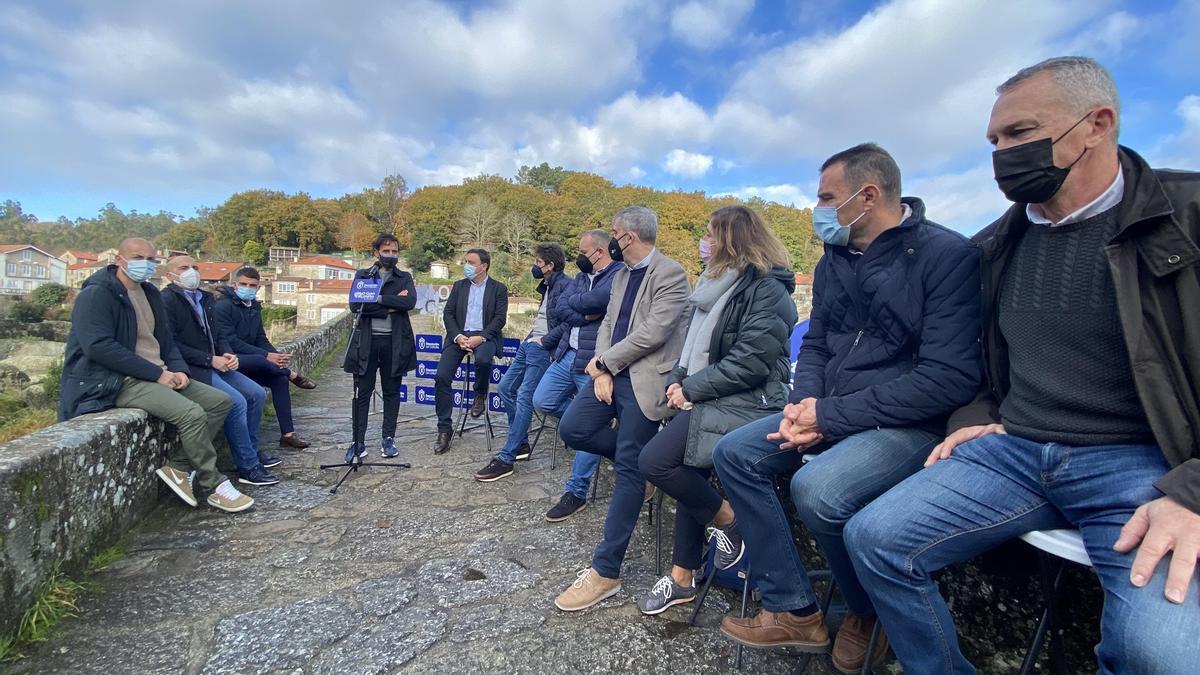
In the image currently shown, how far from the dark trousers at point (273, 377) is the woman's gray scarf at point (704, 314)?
4.14 m

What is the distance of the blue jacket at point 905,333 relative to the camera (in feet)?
6.75

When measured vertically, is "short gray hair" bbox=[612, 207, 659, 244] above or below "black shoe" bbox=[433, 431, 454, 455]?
above

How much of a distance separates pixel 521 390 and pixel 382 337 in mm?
1283

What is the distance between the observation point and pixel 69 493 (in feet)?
9.01

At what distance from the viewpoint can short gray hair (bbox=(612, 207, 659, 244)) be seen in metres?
3.64

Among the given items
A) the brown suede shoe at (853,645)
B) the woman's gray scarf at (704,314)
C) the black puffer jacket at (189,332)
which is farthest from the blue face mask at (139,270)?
the brown suede shoe at (853,645)

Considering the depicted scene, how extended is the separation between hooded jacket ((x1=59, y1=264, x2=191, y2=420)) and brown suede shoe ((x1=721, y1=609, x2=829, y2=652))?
378cm

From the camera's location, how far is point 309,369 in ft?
31.3

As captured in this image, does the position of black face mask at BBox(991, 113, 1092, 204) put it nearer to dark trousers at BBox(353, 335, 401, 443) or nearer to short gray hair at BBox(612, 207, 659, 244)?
short gray hair at BBox(612, 207, 659, 244)

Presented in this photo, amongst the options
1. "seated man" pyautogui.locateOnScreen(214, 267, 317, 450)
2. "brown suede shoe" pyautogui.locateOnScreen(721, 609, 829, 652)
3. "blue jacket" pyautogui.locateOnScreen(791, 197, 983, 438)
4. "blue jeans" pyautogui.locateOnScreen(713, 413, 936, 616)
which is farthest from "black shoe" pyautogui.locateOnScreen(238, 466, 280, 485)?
"blue jacket" pyautogui.locateOnScreen(791, 197, 983, 438)

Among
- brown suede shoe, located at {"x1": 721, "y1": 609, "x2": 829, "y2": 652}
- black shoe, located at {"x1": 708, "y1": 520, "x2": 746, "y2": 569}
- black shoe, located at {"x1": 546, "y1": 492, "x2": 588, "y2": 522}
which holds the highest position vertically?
black shoe, located at {"x1": 708, "y1": 520, "x2": 746, "y2": 569}

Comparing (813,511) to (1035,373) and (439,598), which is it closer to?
(1035,373)

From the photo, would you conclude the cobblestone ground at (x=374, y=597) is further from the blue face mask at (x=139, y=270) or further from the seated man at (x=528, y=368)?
the blue face mask at (x=139, y=270)

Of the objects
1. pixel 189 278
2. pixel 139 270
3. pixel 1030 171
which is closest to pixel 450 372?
pixel 189 278
